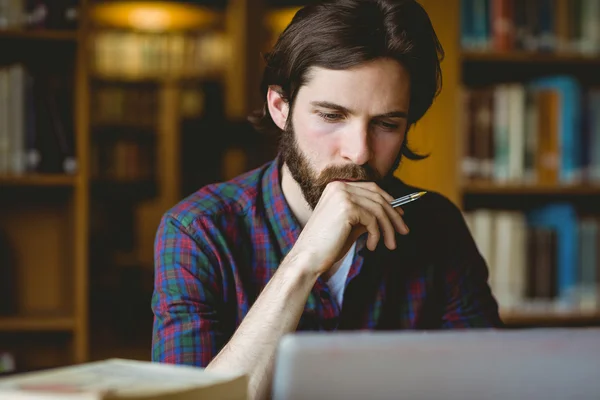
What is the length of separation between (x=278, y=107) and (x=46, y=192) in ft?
3.52

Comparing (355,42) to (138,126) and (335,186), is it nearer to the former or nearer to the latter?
(335,186)

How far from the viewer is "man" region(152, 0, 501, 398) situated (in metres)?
1.16

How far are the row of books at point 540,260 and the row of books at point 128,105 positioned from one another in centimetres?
354

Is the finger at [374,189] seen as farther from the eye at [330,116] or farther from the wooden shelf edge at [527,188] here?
the wooden shelf edge at [527,188]

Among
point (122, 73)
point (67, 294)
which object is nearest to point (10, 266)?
point (67, 294)

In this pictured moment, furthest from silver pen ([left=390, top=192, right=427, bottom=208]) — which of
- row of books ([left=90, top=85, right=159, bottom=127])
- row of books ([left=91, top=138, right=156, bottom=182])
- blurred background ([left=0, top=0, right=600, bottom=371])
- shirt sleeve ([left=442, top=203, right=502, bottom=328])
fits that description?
row of books ([left=90, top=85, right=159, bottom=127])

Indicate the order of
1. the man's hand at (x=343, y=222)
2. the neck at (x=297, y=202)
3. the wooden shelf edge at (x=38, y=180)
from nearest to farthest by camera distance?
the man's hand at (x=343, y=222) → the neck at (x=297, y=202) → the wooden shelf edge at (x=38, y=180)

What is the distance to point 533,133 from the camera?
221 centimetres

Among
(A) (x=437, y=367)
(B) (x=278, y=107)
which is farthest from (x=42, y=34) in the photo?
(A) (x=437, y=367)

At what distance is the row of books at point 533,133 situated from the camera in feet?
7.20

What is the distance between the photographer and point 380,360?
489mm

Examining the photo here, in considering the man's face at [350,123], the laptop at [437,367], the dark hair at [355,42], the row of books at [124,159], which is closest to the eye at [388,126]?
the man's face at [350,123]

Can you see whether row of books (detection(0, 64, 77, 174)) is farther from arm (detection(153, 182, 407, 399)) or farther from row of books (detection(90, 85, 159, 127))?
row of books (detection(90, 85, 159, 127))

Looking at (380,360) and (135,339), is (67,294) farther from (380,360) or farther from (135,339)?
(135,339)
